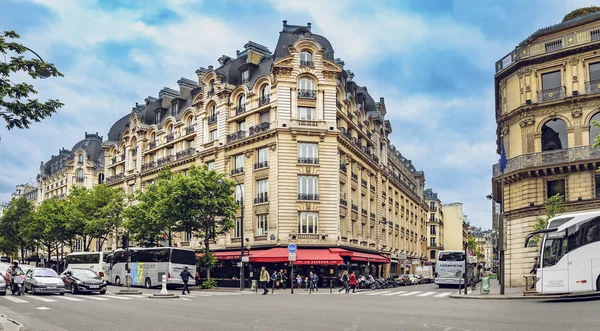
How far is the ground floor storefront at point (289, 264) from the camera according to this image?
153ft

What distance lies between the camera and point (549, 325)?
1414 cm

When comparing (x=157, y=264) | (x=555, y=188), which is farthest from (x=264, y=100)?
(x=555, y=188)

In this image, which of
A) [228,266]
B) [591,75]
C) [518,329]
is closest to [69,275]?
[228,266]

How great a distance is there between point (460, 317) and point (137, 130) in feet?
194

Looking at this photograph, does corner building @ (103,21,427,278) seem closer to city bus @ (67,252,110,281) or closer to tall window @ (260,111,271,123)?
tall window @ (260,111,271,123)

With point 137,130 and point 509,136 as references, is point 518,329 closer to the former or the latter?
point 509,136

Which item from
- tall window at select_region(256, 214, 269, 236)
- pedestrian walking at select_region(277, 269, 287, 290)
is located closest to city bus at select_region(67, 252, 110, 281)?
tall window at select_region(256, 214, 269, 236)

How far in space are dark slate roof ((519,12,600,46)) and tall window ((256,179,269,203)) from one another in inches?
925

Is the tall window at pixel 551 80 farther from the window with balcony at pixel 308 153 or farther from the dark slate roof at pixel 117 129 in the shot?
the dark slate roof at pixel 117 129

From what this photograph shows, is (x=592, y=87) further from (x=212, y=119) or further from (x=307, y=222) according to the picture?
(x=212, y=119)

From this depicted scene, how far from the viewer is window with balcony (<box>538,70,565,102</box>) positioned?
122 ft

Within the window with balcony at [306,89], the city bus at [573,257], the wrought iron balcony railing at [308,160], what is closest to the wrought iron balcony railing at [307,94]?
the window with balcony at [306,89]

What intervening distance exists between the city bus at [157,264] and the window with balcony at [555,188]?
81.8 ft

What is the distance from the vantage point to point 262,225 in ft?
166
